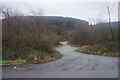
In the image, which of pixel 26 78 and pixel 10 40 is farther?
pixel 10 40

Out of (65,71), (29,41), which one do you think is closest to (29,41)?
(29,41)

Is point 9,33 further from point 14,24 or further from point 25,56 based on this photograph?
point 25,56

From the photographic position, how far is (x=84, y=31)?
4400 cm

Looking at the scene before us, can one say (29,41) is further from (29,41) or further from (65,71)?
(65,71)

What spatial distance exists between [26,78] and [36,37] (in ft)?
49.4

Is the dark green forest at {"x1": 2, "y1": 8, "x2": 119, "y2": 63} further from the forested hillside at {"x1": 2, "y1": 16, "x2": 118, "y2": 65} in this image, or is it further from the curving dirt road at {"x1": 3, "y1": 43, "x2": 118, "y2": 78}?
the curving dirt road at {"x1": 3, "y1": 43, "x2": 118, "y2": 78}

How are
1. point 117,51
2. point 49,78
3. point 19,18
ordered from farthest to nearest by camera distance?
1. point 19,18
2. point 117,51
3. point 49,78

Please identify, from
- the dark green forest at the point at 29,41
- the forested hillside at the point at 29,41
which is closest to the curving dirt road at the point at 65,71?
the dark green forest at the point at 29,41

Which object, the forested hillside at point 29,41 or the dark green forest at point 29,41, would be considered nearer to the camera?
the dark green forest at point 29,41

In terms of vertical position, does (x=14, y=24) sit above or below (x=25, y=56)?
above

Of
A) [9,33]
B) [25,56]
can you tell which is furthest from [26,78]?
[9,33]

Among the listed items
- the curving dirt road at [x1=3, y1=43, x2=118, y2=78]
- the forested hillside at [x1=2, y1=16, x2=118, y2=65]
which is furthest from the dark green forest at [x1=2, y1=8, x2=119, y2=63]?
the curving dirt road at [x1=3, y1=43, x2=118, y2=78]

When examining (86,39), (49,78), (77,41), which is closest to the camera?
(49,78)

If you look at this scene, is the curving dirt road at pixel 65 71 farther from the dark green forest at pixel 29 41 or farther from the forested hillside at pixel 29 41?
the forested hillside at pixel 29 41
